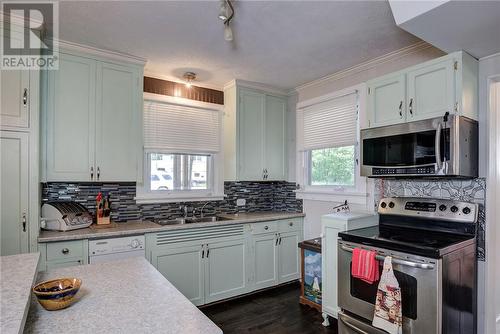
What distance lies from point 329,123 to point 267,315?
2149mm

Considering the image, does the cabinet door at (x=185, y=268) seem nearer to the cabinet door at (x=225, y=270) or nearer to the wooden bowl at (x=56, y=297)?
the cabinet door at (x=225, y=270)

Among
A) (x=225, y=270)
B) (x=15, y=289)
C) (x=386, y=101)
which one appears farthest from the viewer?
(x=225, y=270)

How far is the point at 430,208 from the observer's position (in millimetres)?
2359

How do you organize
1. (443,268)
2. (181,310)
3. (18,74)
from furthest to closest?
(18,74), (443,268), (181,310)

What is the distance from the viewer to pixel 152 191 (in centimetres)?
334

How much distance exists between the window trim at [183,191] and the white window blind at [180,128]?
0.16 ft

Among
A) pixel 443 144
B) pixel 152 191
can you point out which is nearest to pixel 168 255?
pixel 152 191

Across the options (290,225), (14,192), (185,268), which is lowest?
(185,268)

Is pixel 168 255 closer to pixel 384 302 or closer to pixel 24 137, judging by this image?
pixel 24 137

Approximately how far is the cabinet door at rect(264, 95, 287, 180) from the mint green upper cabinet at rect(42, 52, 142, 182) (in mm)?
1614

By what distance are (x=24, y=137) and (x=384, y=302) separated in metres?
2.76

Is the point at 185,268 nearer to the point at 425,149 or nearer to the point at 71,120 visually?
the point at 71,120

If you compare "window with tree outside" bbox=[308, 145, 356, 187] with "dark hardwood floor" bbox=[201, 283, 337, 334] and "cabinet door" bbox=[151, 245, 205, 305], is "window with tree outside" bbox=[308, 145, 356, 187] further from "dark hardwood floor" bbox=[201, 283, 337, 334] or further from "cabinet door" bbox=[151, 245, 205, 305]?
"cabinet door" bbox=[151, 245, 205, 305]

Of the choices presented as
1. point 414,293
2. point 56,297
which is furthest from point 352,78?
point 56,297
